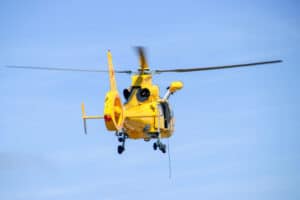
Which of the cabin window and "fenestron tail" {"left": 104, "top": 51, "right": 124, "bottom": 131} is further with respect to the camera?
the cabin window

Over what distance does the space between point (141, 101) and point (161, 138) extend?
12.9ft

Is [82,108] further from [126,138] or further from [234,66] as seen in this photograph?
[234,66]

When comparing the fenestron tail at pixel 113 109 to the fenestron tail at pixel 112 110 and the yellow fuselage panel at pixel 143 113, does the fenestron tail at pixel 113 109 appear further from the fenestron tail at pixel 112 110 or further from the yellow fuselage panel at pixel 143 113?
the yellow fuselage panel at pixel 143 113

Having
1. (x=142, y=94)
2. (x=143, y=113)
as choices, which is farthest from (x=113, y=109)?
(x=142, y=94)

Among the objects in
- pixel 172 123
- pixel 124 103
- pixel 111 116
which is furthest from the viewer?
pixel 172 123

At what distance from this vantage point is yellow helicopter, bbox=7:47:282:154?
6669 centimetres

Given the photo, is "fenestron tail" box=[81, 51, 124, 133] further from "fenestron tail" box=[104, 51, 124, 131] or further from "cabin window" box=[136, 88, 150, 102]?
"cabin window" box=[136, 88, 150, 102]

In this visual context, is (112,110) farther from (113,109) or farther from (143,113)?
(143,113)

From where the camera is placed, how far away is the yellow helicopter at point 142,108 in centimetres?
6669

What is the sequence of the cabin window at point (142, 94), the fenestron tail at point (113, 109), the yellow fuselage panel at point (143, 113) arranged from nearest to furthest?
the fenestron tail at point (113, 109) < the yellow fuselage panel at point (143, 113) < the cabin window at point (142, 94)

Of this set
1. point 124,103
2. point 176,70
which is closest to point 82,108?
point 124,103

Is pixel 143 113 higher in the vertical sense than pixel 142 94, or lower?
lower

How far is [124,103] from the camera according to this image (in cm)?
6844

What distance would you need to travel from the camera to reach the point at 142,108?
6931cm
